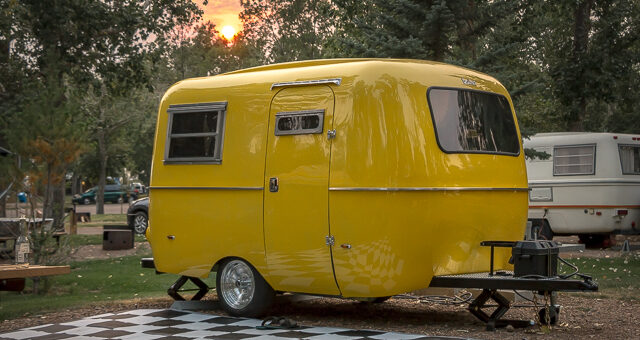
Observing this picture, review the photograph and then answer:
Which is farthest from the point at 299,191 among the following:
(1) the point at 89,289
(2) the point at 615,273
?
(2) the point at 615,273

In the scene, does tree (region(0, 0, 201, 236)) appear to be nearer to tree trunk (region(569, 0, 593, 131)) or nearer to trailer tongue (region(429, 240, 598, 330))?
tree trunk (region(569, 0, 593, 131))

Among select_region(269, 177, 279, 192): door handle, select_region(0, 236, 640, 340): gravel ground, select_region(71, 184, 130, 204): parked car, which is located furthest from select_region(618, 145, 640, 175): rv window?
select_region(71, 184, 130, 204): parked car

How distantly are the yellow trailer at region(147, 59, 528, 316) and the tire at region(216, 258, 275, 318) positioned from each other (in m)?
0.02

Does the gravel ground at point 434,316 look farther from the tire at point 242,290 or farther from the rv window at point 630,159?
the rv window at point 630,159

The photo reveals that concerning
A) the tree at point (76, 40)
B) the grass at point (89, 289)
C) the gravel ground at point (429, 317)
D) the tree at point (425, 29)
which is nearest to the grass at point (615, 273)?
the gravel ground at point (429, 317)

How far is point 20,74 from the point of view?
23.3 m

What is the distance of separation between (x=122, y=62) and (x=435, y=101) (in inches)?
678

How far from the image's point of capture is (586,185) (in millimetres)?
20516

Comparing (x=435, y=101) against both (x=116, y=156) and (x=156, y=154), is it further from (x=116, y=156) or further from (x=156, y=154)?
(x=116, y=156)

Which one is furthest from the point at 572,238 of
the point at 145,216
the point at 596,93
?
the point at 145,216

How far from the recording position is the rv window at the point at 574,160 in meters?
20.7

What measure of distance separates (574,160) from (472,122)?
39.9ft

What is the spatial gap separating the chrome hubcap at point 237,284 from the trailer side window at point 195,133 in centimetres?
121

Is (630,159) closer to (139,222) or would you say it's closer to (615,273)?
(615,273)
